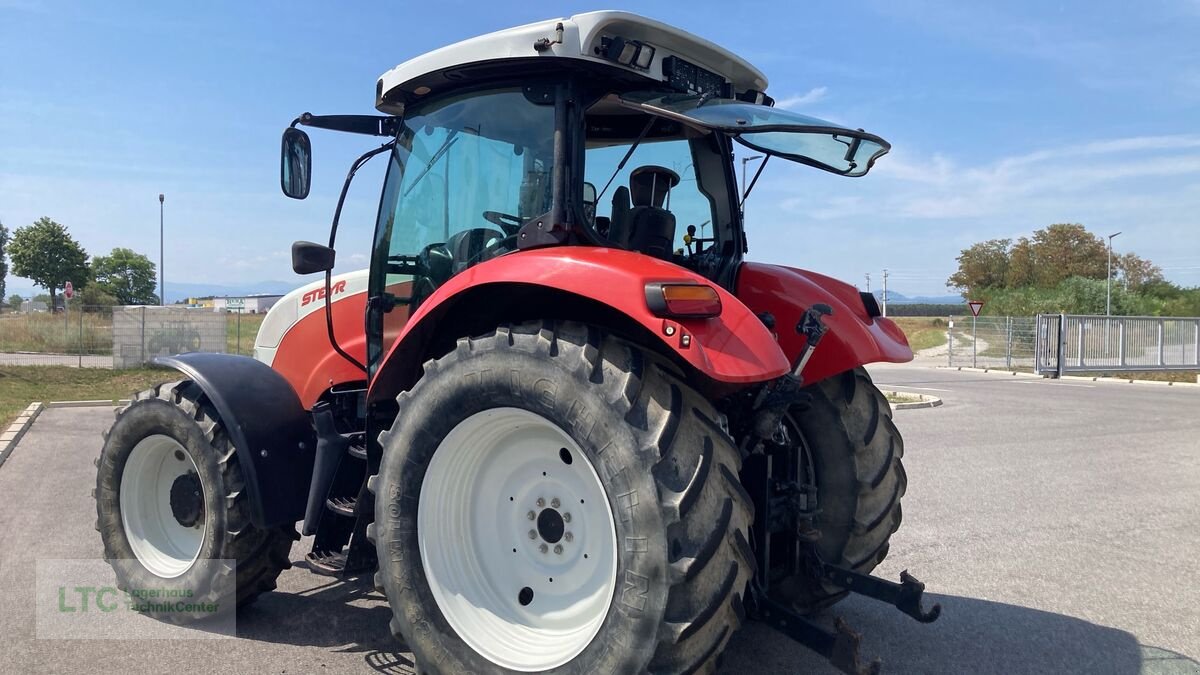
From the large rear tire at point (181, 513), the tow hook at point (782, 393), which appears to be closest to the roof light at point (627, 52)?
the tow hook at point (782, 393)

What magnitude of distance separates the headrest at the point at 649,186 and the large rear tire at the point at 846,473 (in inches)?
46.3

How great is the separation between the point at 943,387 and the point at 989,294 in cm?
4108

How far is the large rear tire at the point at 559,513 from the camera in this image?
265cm

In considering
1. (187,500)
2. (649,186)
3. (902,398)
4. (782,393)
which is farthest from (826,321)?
(902,398)

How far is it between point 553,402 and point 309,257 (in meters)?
1.69

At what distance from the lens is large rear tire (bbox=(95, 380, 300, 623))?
4.03 meters

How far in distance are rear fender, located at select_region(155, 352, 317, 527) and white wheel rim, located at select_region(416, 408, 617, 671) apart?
109cm

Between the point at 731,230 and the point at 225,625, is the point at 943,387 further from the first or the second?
the point at 225,625

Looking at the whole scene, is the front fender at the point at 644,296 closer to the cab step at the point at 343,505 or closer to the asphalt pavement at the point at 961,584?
the cab step at the point at 343,505

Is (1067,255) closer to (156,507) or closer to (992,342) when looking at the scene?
(992,342)

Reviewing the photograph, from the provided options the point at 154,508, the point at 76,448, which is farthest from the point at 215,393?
the point at 76,448

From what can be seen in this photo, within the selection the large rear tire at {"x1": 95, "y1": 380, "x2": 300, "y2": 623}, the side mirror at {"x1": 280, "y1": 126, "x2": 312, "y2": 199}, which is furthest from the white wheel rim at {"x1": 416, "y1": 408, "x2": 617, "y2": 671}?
the side mirror at {"x1": 280, "y1": 126, "x2": 312, "y2": 199}

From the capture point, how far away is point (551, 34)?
328 cm

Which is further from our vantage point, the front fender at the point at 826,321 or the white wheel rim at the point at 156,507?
the white wheel rim at the point at 156,507
